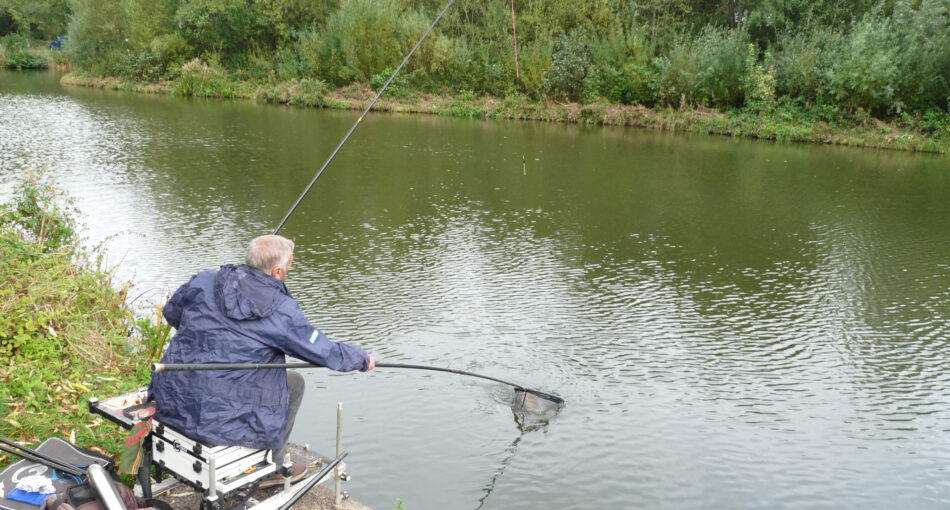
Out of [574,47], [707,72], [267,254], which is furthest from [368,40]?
[267,254]

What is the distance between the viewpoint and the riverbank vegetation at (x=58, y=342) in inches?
203

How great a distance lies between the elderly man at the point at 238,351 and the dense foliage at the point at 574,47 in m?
25.9

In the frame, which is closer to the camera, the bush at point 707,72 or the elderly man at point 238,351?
the elderly man at point 238,351

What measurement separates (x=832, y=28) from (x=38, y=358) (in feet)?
101

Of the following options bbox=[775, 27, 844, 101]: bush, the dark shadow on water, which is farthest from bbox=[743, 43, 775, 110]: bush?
the dark shadow on water

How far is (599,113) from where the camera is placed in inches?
1139

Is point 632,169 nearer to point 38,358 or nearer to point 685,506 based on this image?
point 685,506

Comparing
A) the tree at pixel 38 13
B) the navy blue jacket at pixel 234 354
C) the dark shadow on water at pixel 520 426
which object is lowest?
the dark shadow on water at pixel 520 426

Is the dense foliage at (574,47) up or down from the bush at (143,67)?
up

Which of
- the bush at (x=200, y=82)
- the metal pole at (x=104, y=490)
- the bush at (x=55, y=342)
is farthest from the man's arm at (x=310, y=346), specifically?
the bush at (x=200, y=82)

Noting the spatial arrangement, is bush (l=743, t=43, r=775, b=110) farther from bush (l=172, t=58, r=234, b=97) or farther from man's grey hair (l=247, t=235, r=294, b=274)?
man's grey hair (l=247, t=235, r=294, b=274)

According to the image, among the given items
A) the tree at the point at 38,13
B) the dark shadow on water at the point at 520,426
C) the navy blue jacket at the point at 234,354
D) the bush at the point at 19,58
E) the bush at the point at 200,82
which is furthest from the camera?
the tree at the point at 38,13

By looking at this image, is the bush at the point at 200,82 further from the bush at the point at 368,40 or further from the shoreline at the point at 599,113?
the bush at the point at 368,40

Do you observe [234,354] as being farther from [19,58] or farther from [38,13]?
[38,13]
